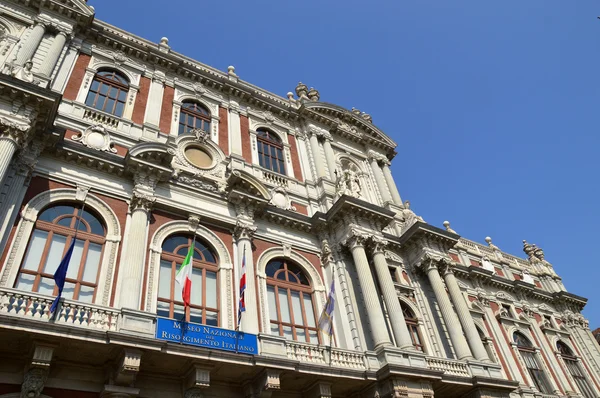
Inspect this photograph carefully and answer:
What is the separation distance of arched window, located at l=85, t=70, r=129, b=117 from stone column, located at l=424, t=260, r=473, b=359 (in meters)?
15.6

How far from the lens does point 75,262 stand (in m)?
14.5

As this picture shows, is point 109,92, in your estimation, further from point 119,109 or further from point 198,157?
point 198,157

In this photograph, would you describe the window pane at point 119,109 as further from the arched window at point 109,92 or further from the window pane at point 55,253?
the window pane at point 55,253

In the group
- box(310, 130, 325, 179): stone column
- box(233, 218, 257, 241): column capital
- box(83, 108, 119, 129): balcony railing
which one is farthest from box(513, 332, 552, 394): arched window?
box(83, 108, 119, 129): balcony railing

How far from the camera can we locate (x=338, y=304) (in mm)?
18984

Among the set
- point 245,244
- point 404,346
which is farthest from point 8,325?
point 404,346

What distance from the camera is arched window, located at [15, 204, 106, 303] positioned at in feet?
44.6

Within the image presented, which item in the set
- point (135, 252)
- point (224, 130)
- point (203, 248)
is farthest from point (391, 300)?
point (224, 130)

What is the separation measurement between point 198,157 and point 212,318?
741 cm

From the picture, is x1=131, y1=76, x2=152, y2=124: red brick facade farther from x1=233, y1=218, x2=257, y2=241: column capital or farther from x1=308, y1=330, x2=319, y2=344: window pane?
x1=308, y1=330, x2=319, y2=344: window pane

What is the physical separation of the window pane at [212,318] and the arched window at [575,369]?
23445 millimetres

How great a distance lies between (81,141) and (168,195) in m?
3.70

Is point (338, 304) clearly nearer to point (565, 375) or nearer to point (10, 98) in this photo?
point (10, 98)

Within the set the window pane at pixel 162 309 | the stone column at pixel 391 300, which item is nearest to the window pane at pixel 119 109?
the window pane at pixel 162 309
